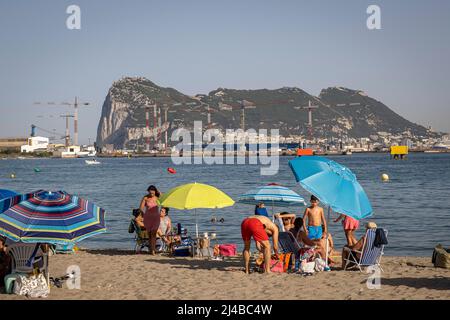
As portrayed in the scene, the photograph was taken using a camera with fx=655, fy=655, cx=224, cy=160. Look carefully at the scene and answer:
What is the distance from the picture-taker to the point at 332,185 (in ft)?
33.8

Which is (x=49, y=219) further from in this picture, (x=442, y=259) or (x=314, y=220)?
(x=442, y=259)

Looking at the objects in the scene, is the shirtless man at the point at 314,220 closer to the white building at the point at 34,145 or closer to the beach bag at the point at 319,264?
the beach bag at the point at 319,264

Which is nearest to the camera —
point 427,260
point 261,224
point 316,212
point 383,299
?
point 383,299

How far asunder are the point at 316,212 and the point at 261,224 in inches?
49.6

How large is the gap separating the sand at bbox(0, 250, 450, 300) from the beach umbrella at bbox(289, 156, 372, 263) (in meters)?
1.16

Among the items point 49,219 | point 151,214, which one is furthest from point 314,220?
point 49,219

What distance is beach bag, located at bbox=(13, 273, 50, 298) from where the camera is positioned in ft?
30.6

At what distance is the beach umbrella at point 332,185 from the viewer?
398 inches

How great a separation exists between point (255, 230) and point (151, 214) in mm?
3408

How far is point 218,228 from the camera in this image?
21000mm

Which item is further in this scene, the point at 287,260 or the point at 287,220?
the point at 287,220

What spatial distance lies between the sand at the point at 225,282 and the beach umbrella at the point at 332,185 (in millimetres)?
1161
